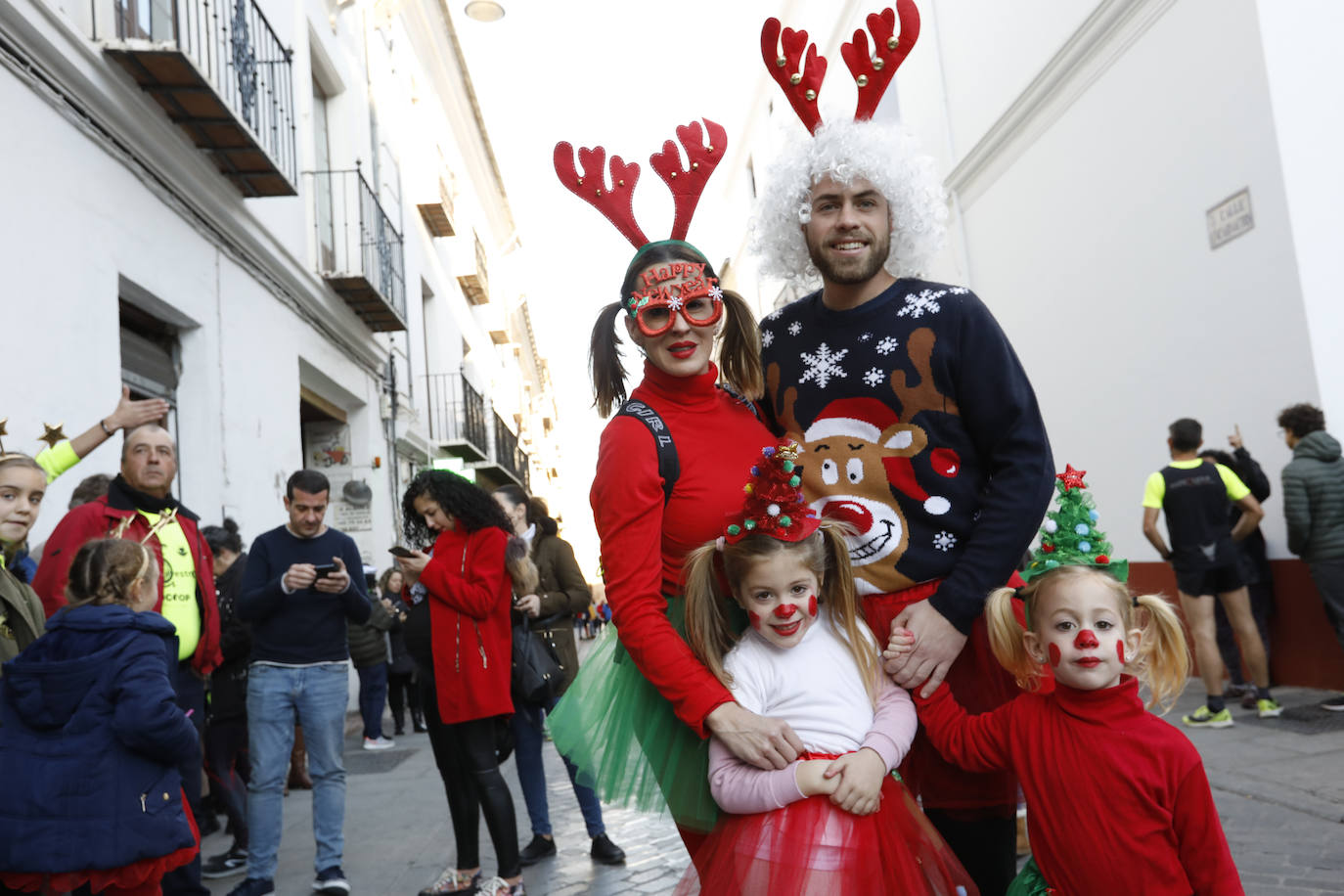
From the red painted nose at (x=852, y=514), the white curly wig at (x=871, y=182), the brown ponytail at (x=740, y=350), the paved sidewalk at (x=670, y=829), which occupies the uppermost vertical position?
the white curly wig at (x=871, y=182)

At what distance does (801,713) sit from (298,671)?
358 centimetres

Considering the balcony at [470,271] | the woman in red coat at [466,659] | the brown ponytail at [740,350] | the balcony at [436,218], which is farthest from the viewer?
the balcony at [470,271]

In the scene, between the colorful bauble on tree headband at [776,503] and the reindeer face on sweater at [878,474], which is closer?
the colorful bauble on tree headband at [776,503]

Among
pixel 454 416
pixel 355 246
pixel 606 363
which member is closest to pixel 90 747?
pixel 606 363

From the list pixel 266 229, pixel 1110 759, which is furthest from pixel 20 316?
pixel 1110 759

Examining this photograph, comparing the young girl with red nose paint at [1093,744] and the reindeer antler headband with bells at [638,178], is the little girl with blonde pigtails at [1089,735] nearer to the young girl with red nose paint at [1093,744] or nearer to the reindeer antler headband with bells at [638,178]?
the young girl with red nose paint at [1093,744]

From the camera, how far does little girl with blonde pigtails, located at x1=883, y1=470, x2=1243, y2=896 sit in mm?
2229

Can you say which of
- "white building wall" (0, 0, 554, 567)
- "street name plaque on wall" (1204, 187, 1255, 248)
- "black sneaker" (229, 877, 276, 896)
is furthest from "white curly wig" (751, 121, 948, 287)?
"street name plaque on wall" (1204, 187, 1255, 248)

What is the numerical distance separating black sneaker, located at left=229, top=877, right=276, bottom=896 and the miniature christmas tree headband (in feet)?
12.9

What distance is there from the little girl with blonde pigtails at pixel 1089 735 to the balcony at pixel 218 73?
6.02m

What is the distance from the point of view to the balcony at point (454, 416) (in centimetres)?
1741

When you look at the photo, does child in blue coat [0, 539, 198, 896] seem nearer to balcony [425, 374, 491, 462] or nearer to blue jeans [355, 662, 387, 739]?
blue jeans [355, 662, 387, 739]

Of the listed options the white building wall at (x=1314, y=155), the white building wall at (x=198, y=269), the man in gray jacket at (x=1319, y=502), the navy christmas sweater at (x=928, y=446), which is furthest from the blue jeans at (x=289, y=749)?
the white building wall at (x=1314, y=155)

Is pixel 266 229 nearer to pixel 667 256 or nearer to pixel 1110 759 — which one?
pixel 667 256
